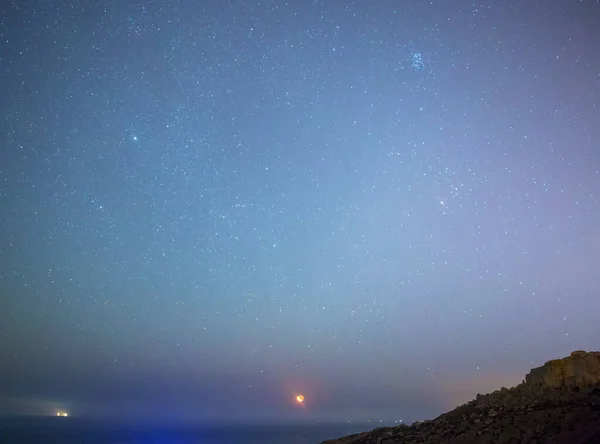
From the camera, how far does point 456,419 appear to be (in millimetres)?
25953

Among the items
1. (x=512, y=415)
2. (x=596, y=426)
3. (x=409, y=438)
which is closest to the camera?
(x=596, y=426)

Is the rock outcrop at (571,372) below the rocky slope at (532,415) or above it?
above

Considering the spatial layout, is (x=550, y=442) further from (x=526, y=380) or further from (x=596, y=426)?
(x=526, y=380)

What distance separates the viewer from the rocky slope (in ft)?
59.9

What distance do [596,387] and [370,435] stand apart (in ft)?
43.0

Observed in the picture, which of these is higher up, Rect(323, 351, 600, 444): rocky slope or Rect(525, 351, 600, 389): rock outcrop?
Rect(525, 351, 600, 389): rock outcrop

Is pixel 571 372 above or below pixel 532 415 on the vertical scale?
above

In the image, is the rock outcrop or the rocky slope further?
the rock outcrop

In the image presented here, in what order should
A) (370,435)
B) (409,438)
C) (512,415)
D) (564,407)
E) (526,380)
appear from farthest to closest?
(370,435)
(526,380)
(409,438)
(512,415)
(564,407)

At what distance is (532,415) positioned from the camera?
68.4ft

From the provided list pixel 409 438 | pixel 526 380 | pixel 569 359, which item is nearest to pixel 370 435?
pixel 409 438

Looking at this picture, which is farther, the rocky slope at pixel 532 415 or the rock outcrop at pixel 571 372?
the rock outcrop at pixel 571 372

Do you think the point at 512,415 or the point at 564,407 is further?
the point at 512,415

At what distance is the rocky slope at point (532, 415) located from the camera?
719 inches
